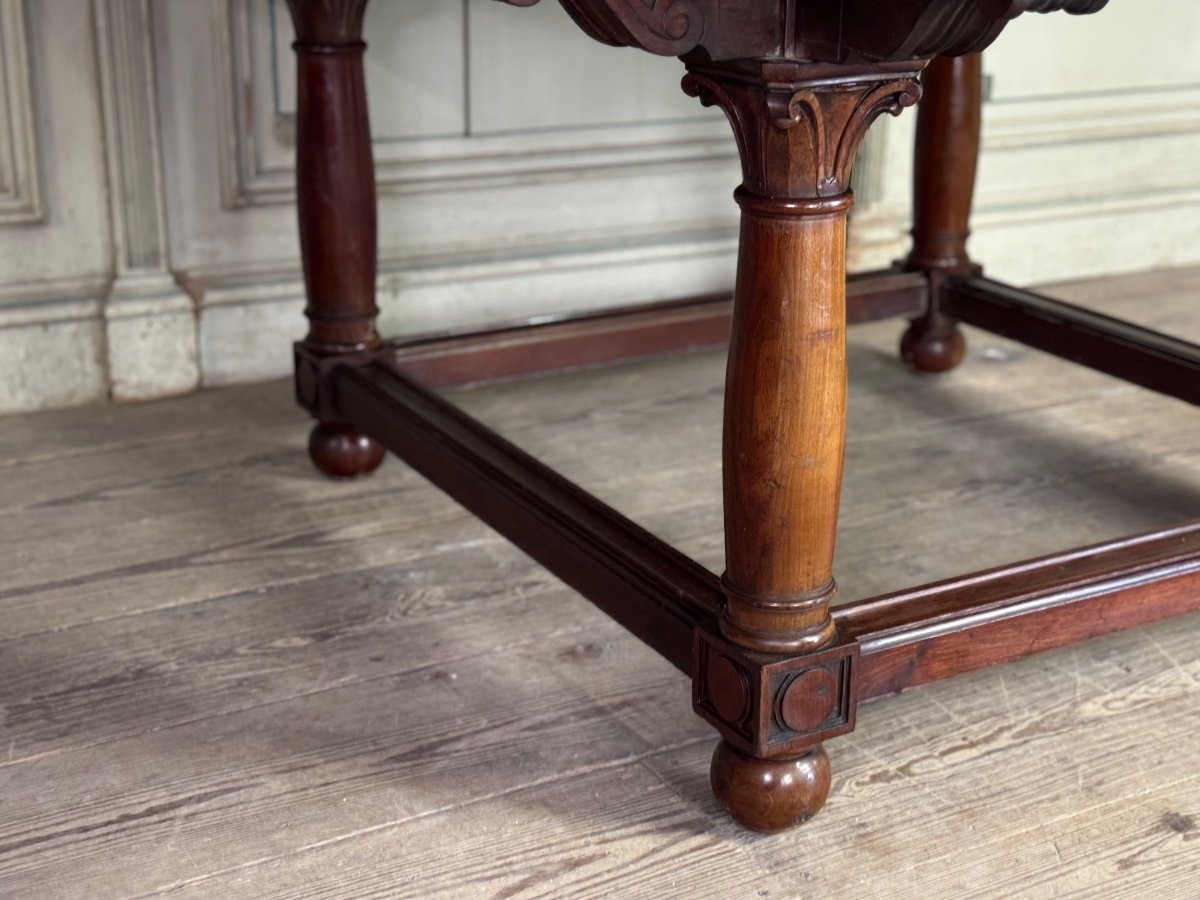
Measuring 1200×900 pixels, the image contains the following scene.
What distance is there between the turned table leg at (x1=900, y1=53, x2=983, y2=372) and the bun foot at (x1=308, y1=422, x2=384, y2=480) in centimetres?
75

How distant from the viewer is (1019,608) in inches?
44.5

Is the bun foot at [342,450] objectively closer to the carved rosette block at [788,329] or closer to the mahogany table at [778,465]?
the mahogany table at [778,465]

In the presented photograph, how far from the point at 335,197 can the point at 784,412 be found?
0.78 meters

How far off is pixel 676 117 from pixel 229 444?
84cm

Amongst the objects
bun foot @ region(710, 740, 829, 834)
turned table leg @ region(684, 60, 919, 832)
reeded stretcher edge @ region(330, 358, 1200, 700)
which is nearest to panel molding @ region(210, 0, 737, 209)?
reeded stretcher edge @ region(330, 358, 1200, 700)

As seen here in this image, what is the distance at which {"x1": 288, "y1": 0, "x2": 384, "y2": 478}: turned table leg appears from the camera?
5.08 feet

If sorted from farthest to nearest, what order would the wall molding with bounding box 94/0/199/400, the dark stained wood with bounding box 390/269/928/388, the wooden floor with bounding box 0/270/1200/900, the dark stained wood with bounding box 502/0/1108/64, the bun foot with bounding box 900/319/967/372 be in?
the bun foot with bounding box 900/319/967/372
the wall molding with bounding box 94/0/199/400
the dark stained wood with bounding box 390/269/928/388
the wooden floor with bounding box 0/270/1200/900
the dark stained wood with bounding box 502/0/1108/64

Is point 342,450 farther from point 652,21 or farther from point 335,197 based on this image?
point 652,21

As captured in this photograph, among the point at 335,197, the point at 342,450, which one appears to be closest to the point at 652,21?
the point at 335,197

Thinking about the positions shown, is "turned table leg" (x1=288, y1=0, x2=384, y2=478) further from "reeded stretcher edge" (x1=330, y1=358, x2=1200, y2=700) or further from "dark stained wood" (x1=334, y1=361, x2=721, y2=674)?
"reeded stretcher edge" (x1=330, y1=358, x2=1200, y2=700)

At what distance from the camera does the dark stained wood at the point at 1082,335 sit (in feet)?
5.25

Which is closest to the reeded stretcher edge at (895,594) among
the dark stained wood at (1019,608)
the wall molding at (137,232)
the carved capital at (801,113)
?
the dark stained wood at (1019,608)

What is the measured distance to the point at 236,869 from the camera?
1007 mm

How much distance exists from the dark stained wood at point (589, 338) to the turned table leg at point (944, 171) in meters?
0.05
